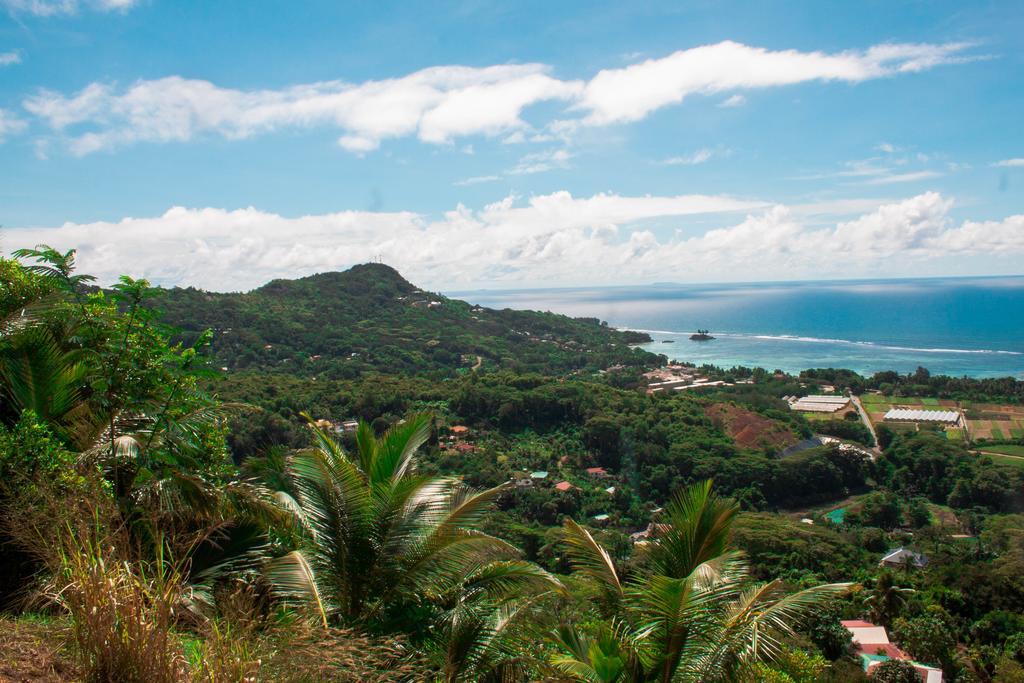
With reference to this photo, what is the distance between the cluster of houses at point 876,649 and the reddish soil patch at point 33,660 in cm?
1188

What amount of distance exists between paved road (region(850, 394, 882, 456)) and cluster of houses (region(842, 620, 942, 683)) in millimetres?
18944

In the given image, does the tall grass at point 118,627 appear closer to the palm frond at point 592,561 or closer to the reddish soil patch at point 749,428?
the palm frond at point 592,561

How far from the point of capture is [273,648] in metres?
2.43

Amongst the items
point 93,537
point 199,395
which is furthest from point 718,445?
point 93,537

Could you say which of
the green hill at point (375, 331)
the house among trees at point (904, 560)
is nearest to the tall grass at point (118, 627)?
the house among trees at point (904, 560)

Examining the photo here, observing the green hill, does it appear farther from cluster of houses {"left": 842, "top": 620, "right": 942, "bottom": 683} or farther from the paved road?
cluster of houses {"left": 842, "top": 620, "right": 942, "bottom": 683}

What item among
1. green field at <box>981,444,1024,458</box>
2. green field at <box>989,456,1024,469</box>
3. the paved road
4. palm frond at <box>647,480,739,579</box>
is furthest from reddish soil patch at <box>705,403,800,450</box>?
palm frond at <box>647,480,739,579</box>

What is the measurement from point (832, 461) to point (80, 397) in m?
29.0

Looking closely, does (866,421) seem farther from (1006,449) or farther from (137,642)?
(137,642)

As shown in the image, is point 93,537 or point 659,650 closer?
point 93,537

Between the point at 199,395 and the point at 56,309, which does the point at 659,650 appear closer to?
the point at 199,395

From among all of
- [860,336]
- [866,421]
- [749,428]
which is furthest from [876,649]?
[860,336]

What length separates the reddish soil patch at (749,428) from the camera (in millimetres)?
30864

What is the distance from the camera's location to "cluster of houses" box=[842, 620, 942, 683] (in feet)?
36.6
